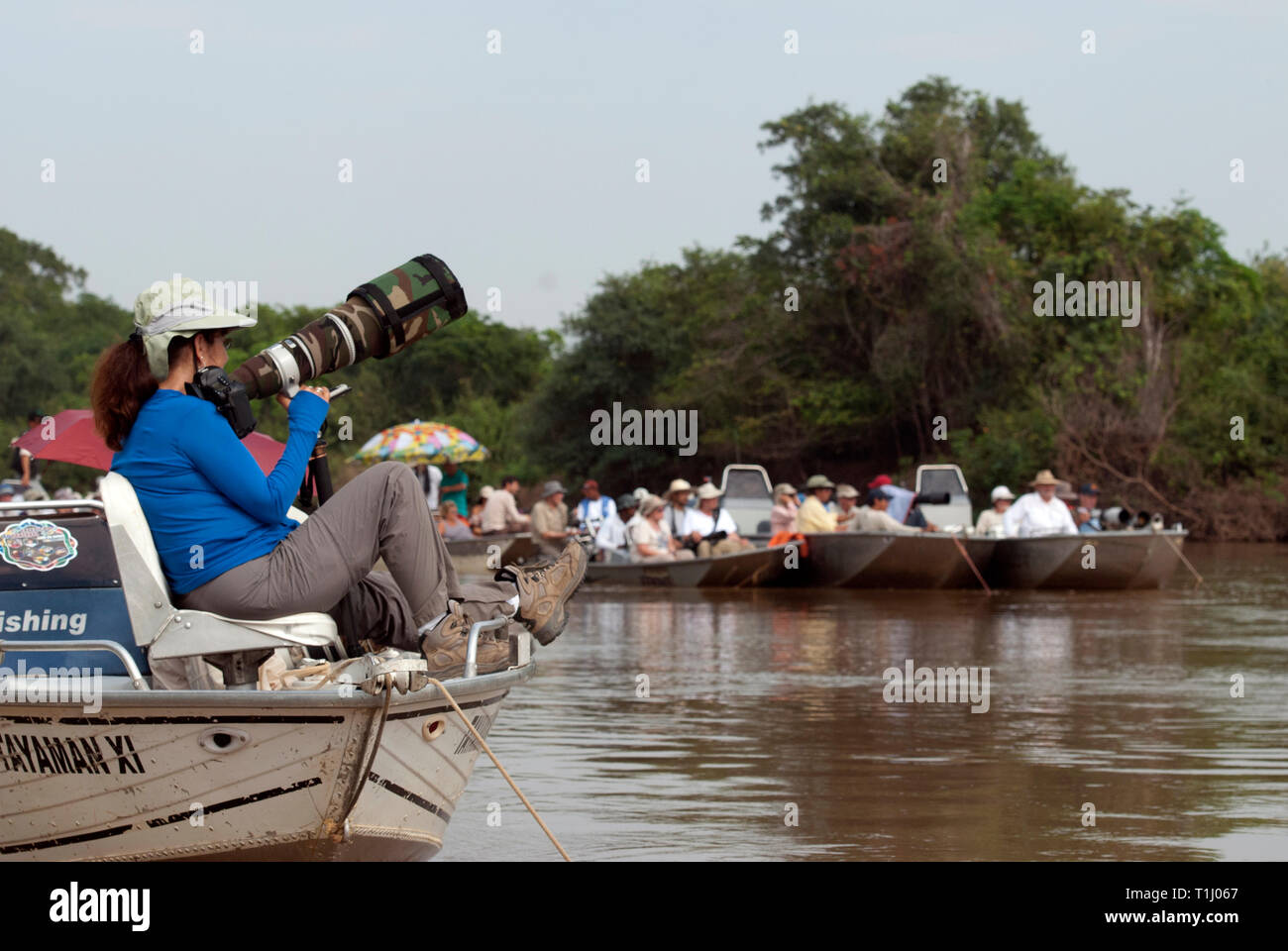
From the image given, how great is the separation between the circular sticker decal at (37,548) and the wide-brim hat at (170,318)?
766 mm

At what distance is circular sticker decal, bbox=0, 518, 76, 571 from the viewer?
618 cm

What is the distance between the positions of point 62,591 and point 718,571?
633 inches

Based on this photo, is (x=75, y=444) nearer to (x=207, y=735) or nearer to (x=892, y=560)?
(x=207, y=735)

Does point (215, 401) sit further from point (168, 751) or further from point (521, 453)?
point (521, 453)

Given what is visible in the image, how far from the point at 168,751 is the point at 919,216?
3802cm

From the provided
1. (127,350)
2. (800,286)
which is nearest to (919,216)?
(800,286)

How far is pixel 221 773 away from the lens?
5.54 meters

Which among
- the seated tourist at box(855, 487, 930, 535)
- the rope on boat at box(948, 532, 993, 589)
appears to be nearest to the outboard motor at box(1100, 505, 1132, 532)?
the rope on boat at box(948, 532, 993, 589)

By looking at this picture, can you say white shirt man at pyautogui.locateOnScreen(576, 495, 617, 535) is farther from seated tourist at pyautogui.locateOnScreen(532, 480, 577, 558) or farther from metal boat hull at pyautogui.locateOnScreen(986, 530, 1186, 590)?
metal boat hull at pyautogui.locateOnScreen(986, 530, 1186, 590)

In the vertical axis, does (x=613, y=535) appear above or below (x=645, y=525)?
below

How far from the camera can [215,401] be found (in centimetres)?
564

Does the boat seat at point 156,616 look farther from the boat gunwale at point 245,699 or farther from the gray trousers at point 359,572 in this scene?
the boat gunwale at point 245,699

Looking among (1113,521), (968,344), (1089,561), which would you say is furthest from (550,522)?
(968,344)

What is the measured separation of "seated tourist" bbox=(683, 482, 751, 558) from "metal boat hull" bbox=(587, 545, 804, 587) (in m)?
0.16
